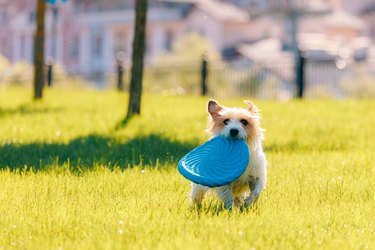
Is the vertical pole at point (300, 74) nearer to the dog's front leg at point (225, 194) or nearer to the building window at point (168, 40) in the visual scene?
A: the dog's front leg at point (225, 194)

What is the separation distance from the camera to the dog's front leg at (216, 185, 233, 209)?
21.2 ft

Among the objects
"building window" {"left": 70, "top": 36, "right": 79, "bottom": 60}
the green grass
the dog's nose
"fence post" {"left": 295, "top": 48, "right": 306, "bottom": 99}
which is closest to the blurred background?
"building window" {"left": 70, "top": 36, "right": 79, "bottom": 60}

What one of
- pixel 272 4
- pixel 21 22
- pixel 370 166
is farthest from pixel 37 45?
pixel 21 22

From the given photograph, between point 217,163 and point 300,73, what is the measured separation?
16895 millimetres

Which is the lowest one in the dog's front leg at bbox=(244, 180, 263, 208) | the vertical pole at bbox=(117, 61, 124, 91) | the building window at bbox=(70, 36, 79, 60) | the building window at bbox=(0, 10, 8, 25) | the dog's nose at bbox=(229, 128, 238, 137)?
the building window at bbox=(70, 36, 79, 60)

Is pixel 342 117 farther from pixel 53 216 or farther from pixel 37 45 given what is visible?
pixel 53 216

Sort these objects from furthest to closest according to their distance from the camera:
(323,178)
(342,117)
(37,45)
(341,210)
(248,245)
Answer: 1. (37,45)
2. (342,117)
3. (323,178)
4. (341,210)
5. (248,245)

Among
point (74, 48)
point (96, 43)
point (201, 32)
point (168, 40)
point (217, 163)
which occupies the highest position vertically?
point (217, 163)

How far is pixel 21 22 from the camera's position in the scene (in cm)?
6594

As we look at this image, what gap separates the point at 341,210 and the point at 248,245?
5.56 feet

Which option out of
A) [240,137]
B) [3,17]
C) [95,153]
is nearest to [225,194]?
[240,137]

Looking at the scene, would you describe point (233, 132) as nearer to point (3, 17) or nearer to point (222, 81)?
point (222, 81)

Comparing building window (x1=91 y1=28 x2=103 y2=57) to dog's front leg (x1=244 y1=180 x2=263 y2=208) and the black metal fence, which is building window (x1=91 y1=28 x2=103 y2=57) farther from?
dog's front leg (x1=244 y1=180 x2=263 y2=208)

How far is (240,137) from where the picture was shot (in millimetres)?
6449
